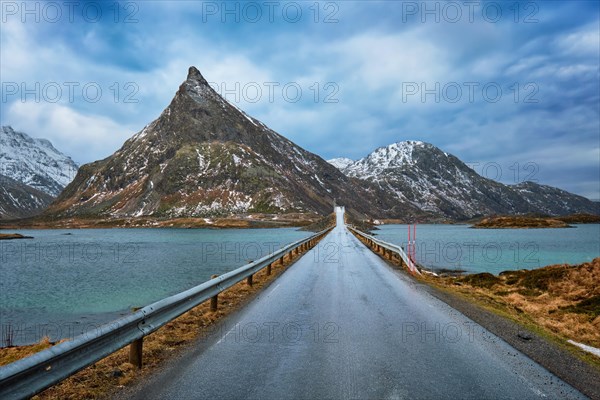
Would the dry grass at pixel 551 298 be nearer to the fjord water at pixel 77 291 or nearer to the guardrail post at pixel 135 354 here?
the guardrail post at pixel 135 354

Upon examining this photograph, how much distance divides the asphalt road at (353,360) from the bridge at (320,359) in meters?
0.02

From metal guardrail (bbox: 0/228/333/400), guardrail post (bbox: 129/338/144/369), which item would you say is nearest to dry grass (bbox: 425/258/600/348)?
metal guardrail (bbox: 0/228/333/400)

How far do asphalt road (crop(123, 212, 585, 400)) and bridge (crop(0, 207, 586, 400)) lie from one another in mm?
17

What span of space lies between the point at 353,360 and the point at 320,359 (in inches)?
21.0

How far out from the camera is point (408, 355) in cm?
722

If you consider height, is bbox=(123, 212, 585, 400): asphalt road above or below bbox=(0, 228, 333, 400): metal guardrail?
below

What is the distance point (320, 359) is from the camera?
7.01 meters

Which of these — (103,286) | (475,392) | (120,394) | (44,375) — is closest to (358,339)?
(475,392)

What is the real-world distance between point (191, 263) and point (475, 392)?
3614cm

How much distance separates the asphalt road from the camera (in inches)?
221

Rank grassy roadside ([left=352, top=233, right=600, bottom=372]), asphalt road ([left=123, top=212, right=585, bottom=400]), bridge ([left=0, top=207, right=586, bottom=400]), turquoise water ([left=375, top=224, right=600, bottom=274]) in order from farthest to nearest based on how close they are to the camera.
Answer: turquoise water ([left=375, top=224, right=600, bottom=274])
grassy roadside ([left=352, top=233, right=600, bottom=372])
asphalt road ([left=123, top=212, right=585, bottom=400])
bridge ([left=0, top=207, right=586, bottom=400])

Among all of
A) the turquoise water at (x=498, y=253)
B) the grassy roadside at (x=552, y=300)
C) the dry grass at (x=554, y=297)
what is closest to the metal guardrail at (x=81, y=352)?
the grassy roadside at (x=552, y=300)

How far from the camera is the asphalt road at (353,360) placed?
18.5 feet

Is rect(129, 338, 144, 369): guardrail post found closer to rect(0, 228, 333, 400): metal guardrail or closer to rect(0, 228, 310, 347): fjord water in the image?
rect(0, 228, 333, 400): metal guardrail
